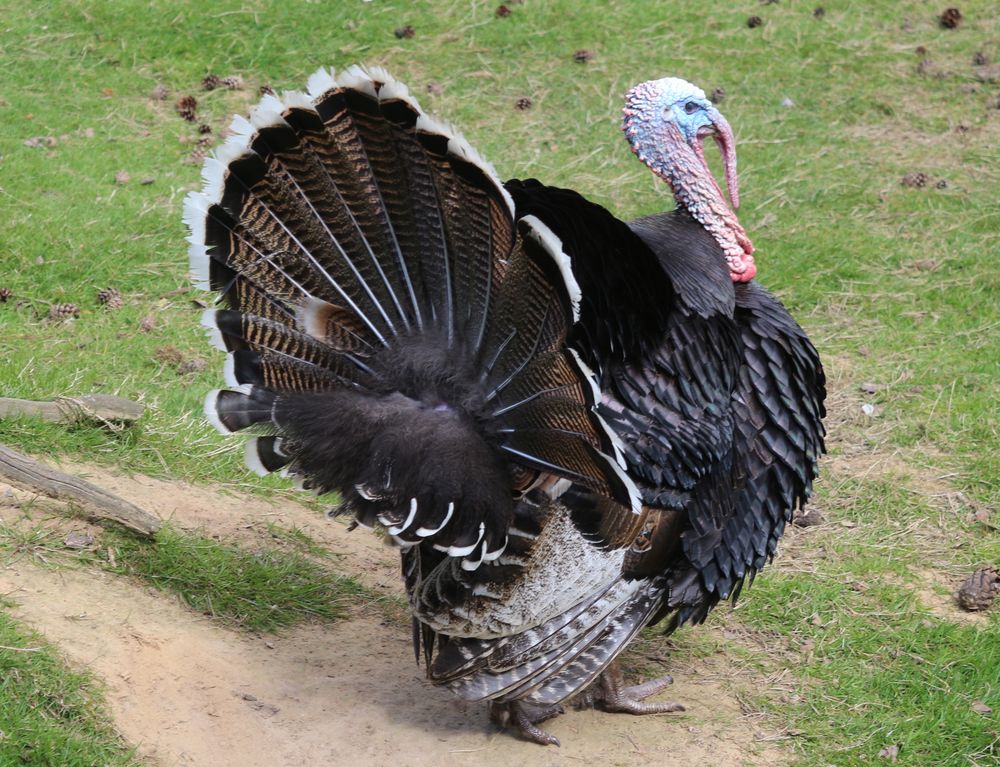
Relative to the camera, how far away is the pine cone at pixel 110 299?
6762mm

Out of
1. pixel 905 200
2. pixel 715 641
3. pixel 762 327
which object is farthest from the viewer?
pixel 905 200

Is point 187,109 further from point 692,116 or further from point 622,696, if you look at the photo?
point 622,696

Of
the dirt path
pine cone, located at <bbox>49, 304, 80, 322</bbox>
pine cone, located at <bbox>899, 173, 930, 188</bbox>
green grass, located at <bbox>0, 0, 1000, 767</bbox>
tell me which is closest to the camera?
the dirt path

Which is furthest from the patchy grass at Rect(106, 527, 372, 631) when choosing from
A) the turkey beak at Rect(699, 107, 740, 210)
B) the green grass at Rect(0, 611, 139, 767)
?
the turkey beak at Rect(699, 107, 740, 210)

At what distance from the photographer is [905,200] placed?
26.7 feet

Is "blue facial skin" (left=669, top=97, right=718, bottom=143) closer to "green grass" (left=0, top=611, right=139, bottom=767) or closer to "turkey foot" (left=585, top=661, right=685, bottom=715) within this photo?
"turkey foot" (left=585, top=661, right=685, bottom=715)

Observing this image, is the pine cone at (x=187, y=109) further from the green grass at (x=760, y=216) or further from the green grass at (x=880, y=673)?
the green grass at (x=880, y=673)

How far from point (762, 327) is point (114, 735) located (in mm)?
2647

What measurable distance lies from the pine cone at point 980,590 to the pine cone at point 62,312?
467 centimetres

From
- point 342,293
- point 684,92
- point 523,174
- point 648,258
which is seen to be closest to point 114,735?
point 342,293

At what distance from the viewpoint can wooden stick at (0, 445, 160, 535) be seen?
4.61m

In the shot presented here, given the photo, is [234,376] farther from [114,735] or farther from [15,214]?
[15,214]

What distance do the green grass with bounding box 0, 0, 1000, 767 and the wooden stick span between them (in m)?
0.17

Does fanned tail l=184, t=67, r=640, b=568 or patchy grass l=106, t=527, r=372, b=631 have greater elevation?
fanned tail l=184, t=67, r=640, b=568
